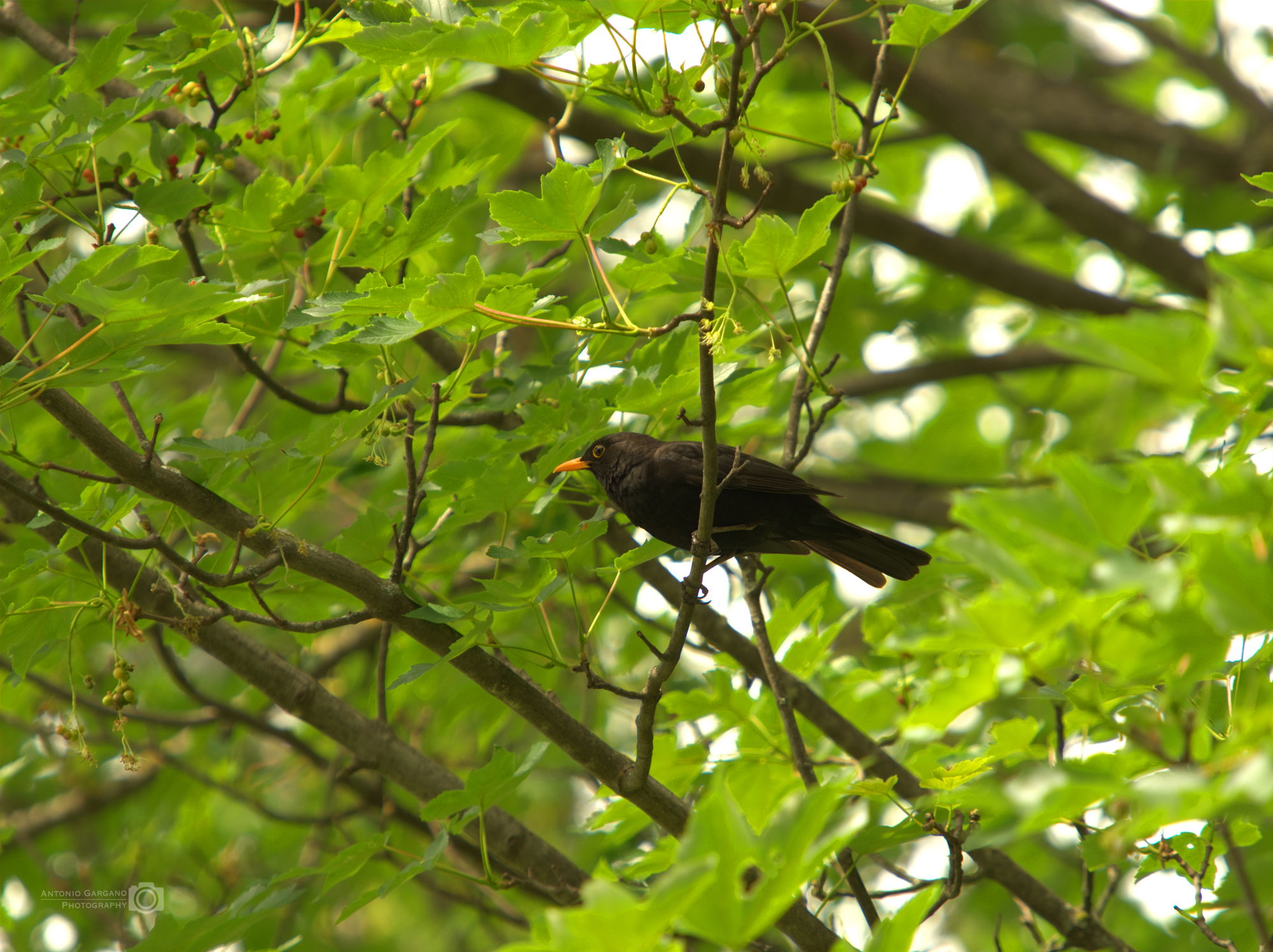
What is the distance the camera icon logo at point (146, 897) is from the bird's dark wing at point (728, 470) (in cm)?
380

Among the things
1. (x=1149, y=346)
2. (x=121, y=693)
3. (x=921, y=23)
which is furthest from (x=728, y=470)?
(x=1149, y=346)

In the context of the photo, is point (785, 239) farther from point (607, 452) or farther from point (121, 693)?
point (121, 693)

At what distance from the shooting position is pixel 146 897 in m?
6.02

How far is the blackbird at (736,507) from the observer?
4691 mm

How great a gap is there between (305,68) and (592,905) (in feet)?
13.3

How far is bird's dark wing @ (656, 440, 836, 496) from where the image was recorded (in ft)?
15.4

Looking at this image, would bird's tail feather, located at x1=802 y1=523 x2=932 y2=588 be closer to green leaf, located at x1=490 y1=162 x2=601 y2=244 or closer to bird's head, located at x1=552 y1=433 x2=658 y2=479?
bird's head, located at x1=552 y1=433 x2=658 y2=479

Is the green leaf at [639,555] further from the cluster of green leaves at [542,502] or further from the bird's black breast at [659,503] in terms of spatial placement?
the bird's black breast at [659,503]

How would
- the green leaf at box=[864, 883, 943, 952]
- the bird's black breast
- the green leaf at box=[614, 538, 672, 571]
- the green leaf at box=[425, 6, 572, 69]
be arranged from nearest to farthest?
the green leaf at box=[864, 883, 943, 952] < the green leaf at box=[425, 6, 572, 69] < the green leaf at box=[614, 538, 672, 571] < the bird's black breast

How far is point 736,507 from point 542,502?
1.73 meters

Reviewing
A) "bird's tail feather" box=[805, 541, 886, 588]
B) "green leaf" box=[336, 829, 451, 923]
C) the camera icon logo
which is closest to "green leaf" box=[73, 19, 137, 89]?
"green leaf" box=[336, 829, 451, 923]

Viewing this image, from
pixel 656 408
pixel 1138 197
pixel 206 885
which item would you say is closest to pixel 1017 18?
pixel 1138 197

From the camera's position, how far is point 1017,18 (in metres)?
14.0

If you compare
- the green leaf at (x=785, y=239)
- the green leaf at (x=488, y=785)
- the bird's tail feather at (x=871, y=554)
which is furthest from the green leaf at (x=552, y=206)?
the bird's tail feather at (x=871, y=554)
